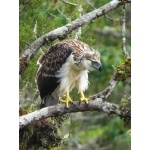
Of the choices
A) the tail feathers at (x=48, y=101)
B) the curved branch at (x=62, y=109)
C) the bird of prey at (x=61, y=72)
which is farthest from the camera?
the tail feathers at (x=48, y=101)

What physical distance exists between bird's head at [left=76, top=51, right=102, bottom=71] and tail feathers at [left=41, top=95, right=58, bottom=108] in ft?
1.10

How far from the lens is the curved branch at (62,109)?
4.79 m

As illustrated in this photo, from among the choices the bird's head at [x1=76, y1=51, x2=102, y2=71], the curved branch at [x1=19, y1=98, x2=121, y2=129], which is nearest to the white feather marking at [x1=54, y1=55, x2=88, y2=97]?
the bird's head at [x1=76, y1=51, x2=102, y2=71]

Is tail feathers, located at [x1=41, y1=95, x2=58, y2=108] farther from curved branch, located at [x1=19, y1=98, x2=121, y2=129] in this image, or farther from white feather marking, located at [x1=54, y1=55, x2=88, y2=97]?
curved branch, located at [x1=19, y1=98, x2=121, y2=129]

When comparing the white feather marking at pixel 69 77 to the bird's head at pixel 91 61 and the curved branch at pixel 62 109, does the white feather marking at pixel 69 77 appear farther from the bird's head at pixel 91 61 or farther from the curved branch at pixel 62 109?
the curved branch at pixel 62 109

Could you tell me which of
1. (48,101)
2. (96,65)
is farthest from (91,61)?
(48,101)

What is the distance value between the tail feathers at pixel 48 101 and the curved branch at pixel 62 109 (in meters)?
0.22

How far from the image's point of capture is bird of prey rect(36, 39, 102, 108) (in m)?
5.08

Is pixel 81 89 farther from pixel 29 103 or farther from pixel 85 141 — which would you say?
pixel 85 141

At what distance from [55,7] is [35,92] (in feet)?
1.82

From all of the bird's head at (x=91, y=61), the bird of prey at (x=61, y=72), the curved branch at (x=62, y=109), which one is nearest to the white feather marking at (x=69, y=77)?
the bird of prey at (x=61, y=72)
